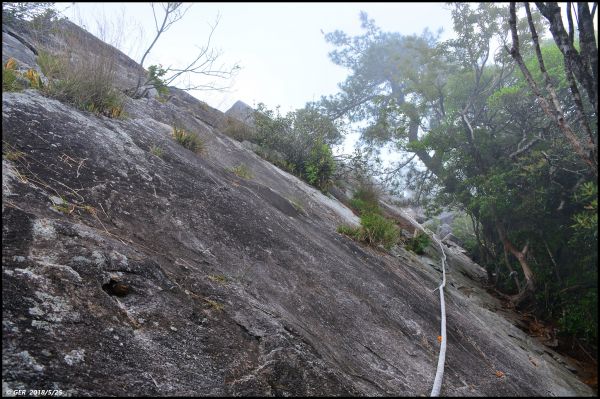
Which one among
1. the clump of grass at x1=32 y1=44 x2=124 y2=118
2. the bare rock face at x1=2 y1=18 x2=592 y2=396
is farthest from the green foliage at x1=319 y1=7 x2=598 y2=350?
the clump of grass at x1=32 y1=44 x2=124 y2=118

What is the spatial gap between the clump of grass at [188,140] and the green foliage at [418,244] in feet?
16.3

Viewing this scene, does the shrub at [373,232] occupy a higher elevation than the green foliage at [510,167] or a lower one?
lower

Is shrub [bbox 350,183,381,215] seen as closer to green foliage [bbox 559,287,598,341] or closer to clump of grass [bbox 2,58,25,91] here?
green foliage [bbox 559,287,598,341]

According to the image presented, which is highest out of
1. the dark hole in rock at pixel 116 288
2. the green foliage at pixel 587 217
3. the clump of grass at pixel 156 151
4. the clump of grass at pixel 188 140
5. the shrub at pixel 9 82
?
the green foliage at pixel 587 217

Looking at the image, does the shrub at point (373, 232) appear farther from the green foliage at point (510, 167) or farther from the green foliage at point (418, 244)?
the green foliage at point (418, 244)

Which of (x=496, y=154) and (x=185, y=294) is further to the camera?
(x=496, y=154)

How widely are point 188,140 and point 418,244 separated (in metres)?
5.61

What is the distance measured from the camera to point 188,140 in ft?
19.5

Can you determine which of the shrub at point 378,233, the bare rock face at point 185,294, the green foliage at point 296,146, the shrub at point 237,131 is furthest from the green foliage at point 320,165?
the bare rock face at point 185,294

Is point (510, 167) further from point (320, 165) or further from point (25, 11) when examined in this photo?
point (25, 11)

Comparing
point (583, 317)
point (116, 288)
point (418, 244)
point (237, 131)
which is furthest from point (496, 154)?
point (116, 288)

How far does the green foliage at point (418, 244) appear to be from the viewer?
859 centimetres

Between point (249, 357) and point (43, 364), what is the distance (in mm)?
1040

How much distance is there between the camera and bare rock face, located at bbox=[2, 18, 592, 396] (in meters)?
1.85
